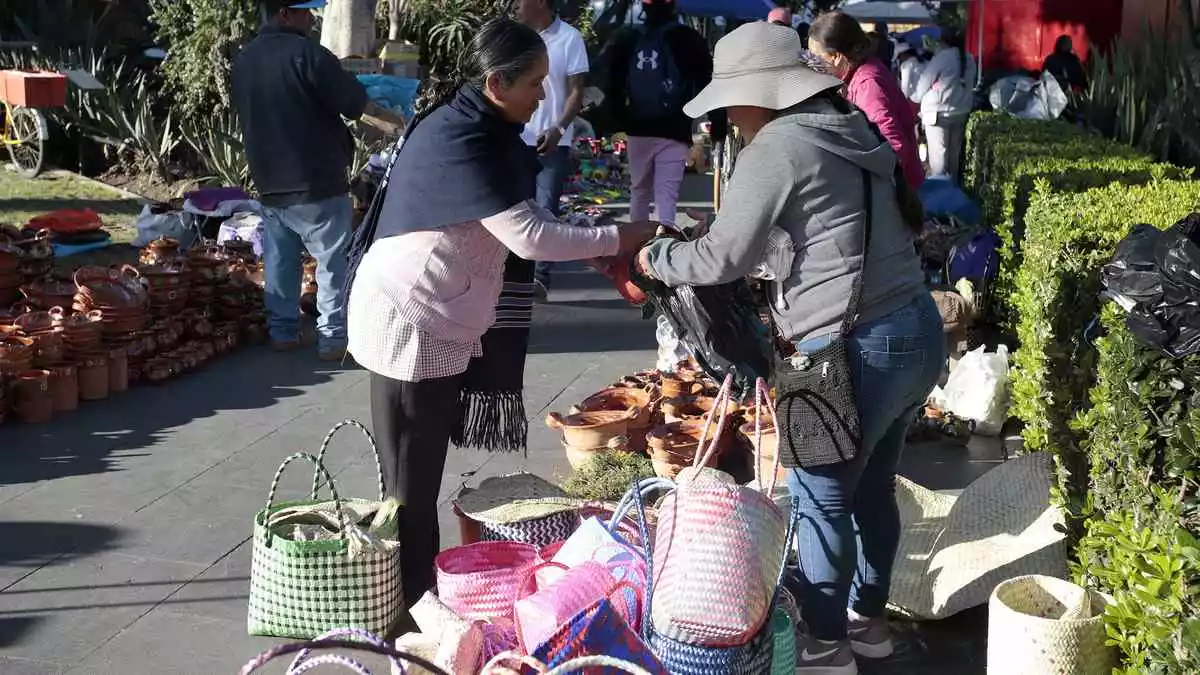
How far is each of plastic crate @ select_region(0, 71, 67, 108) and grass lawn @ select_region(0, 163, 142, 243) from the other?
880 millimetres

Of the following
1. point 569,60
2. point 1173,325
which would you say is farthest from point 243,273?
point 1173,325

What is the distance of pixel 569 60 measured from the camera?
839 centimetres

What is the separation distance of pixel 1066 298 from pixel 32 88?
31.3 feet

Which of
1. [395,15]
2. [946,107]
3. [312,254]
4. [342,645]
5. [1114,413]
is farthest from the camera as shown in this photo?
[395,15]

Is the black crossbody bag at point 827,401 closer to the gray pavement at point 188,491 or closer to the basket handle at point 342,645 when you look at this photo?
the gray pavement at point 188,491

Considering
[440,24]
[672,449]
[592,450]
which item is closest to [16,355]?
[592,450]

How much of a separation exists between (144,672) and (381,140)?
8.93 m

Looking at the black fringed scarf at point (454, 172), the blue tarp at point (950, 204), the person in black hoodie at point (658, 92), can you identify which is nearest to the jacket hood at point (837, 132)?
the black fringed scarf at point (454, 172)

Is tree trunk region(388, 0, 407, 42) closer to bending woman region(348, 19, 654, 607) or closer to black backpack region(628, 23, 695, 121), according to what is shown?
black backpack region(628, 23, 695, 121)

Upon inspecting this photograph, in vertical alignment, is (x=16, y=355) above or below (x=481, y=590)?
above

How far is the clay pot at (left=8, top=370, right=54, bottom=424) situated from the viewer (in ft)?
20.3

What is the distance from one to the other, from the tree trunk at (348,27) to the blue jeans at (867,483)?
A: 31.3ft

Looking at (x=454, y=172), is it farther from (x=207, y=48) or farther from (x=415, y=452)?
(x=207, y=48)

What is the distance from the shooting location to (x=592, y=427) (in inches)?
214
